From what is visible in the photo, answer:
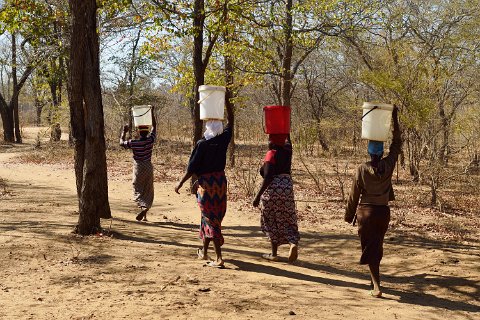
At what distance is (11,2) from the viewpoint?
6.85 meters

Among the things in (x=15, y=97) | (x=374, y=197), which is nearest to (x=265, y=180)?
(x=374, y=197)

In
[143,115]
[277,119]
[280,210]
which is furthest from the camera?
[143,115]

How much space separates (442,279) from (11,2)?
6497mm

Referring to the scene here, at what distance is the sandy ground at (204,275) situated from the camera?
3889 millimetres

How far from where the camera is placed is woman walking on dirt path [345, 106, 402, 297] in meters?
4.36

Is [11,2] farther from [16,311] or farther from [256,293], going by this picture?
[256,293]

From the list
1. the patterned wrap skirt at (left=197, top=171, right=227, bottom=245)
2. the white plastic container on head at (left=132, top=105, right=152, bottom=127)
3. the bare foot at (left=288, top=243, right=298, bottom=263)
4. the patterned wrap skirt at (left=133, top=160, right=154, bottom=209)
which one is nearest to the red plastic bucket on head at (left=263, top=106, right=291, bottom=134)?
the patterned wrap skirt at (left=197, top=171, right=227, bottom=245)

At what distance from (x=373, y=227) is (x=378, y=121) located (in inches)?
36.9

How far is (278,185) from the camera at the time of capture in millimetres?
5223

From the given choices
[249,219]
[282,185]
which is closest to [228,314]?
[282,185]

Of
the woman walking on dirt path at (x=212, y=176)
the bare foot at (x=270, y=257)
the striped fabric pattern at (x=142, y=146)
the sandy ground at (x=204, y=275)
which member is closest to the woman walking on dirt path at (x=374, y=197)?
the sandy ground at (x=204, y=275)

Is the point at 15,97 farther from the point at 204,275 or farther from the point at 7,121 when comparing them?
the point at 204,275

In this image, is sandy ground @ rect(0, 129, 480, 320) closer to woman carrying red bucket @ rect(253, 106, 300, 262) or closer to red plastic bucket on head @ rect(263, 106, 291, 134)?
woman carrying red bucket @ rect(253, 106, 300, 262)

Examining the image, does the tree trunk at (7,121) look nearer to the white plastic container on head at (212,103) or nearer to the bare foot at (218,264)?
the white plastic container on head at (212,103)
